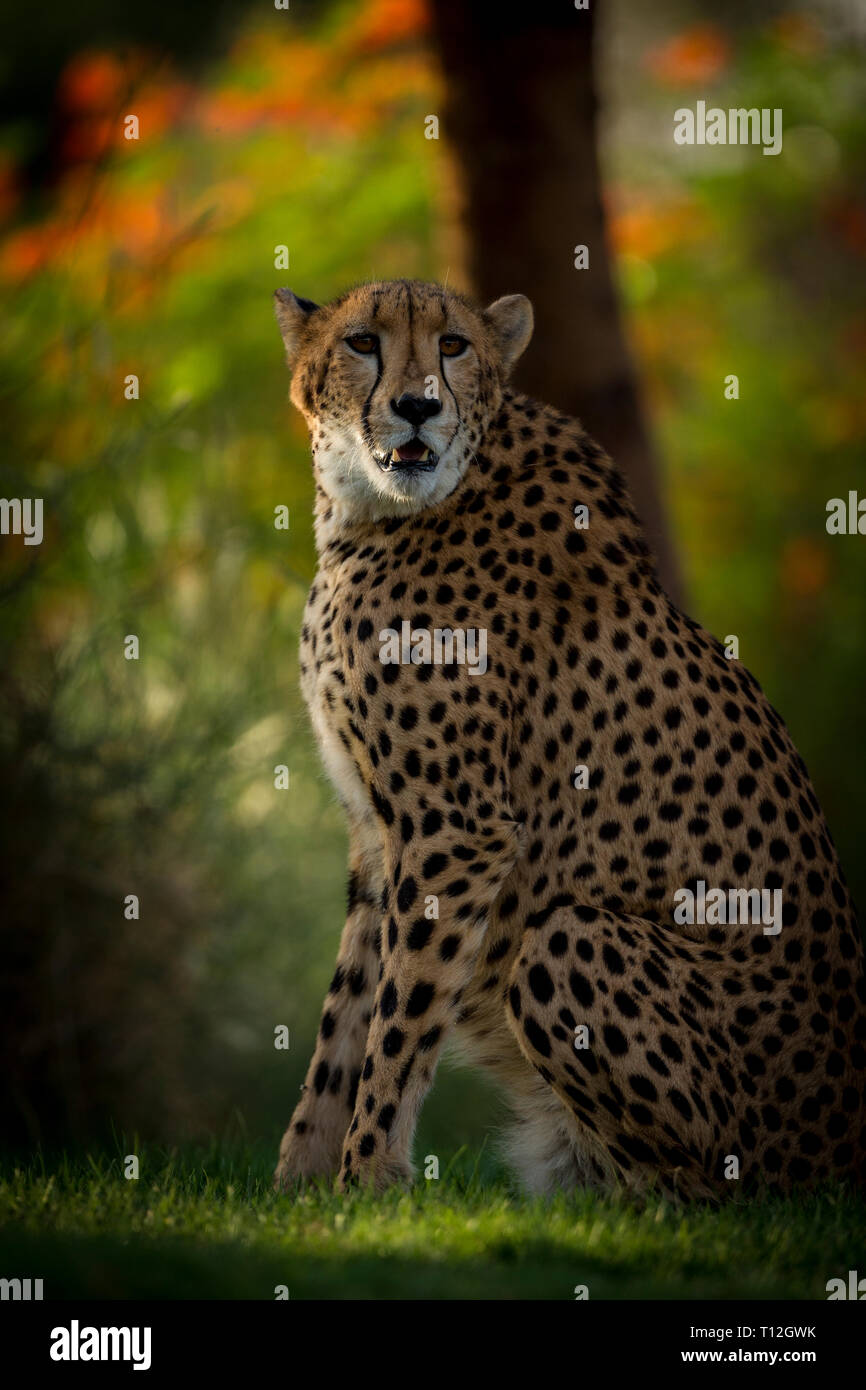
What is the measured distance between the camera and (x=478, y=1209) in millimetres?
4781

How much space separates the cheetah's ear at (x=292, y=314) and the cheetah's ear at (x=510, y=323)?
0.57 meters

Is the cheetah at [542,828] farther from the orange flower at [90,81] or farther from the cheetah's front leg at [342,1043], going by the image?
the orange flower at [90,81]

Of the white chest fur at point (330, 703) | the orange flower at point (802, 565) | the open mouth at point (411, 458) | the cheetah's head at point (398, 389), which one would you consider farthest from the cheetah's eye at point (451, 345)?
the orange flower at point (802, 565)

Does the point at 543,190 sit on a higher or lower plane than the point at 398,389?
higher

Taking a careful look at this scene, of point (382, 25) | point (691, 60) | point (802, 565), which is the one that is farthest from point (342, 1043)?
point (691, 60)

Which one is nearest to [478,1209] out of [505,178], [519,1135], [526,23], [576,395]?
[519,1135]

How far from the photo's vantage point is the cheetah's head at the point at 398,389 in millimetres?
5031

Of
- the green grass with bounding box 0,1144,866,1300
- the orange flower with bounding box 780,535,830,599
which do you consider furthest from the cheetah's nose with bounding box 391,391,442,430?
the orange flower with bounding box 780,535,830,599

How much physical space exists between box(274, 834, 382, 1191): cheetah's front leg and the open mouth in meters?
1.15

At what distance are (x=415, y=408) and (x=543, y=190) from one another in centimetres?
360

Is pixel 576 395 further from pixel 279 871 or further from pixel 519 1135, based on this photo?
pixel 519 1135

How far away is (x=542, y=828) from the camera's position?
5035 millimetres

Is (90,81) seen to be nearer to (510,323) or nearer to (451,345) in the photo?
(510,323)
